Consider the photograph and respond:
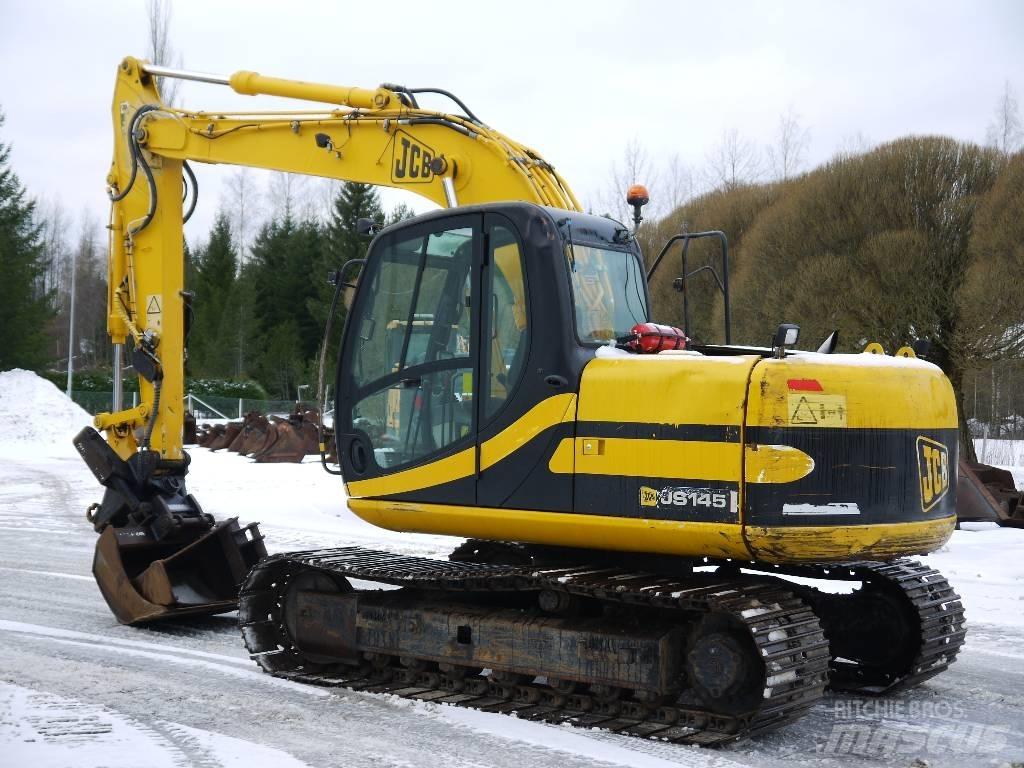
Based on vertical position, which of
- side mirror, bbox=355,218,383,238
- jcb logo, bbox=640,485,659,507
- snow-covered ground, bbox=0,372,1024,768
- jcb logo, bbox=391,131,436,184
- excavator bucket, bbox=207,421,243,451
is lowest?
snow-covered ground, bbox=0,372,1024,768

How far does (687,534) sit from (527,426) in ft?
3.24

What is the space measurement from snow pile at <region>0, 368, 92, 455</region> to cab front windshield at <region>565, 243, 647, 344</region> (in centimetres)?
2469

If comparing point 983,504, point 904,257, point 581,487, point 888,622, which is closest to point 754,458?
point 581,487

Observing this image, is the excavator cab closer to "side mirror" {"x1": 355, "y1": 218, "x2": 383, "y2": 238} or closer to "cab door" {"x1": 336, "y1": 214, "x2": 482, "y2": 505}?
"cab door" {"x1": 336, "y1": 214, "x2": 482, "y2": 505}

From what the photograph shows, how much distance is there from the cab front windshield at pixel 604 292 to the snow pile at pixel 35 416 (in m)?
24.7

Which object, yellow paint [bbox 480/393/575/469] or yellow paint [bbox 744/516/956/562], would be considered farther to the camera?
yellow paint [bbox 480/393/575/469]

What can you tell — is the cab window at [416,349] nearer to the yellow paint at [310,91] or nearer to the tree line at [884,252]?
the yellow paint at [310,91]

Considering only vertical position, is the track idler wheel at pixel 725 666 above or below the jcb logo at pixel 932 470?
below

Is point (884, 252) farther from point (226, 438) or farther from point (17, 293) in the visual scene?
point (17, 293)

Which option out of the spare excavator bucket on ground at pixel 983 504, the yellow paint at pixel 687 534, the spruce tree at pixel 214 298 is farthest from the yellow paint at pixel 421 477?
the spruce tree at pixel 214 298

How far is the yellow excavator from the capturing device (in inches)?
208

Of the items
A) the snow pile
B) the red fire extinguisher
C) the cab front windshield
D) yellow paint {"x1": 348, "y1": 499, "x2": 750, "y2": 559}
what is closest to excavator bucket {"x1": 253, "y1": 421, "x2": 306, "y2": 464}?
the snow pile

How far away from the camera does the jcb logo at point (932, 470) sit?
5598 mm

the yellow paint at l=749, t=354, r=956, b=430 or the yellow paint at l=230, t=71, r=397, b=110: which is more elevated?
the yellow paint at l=230, t=71, r=397, b=110
